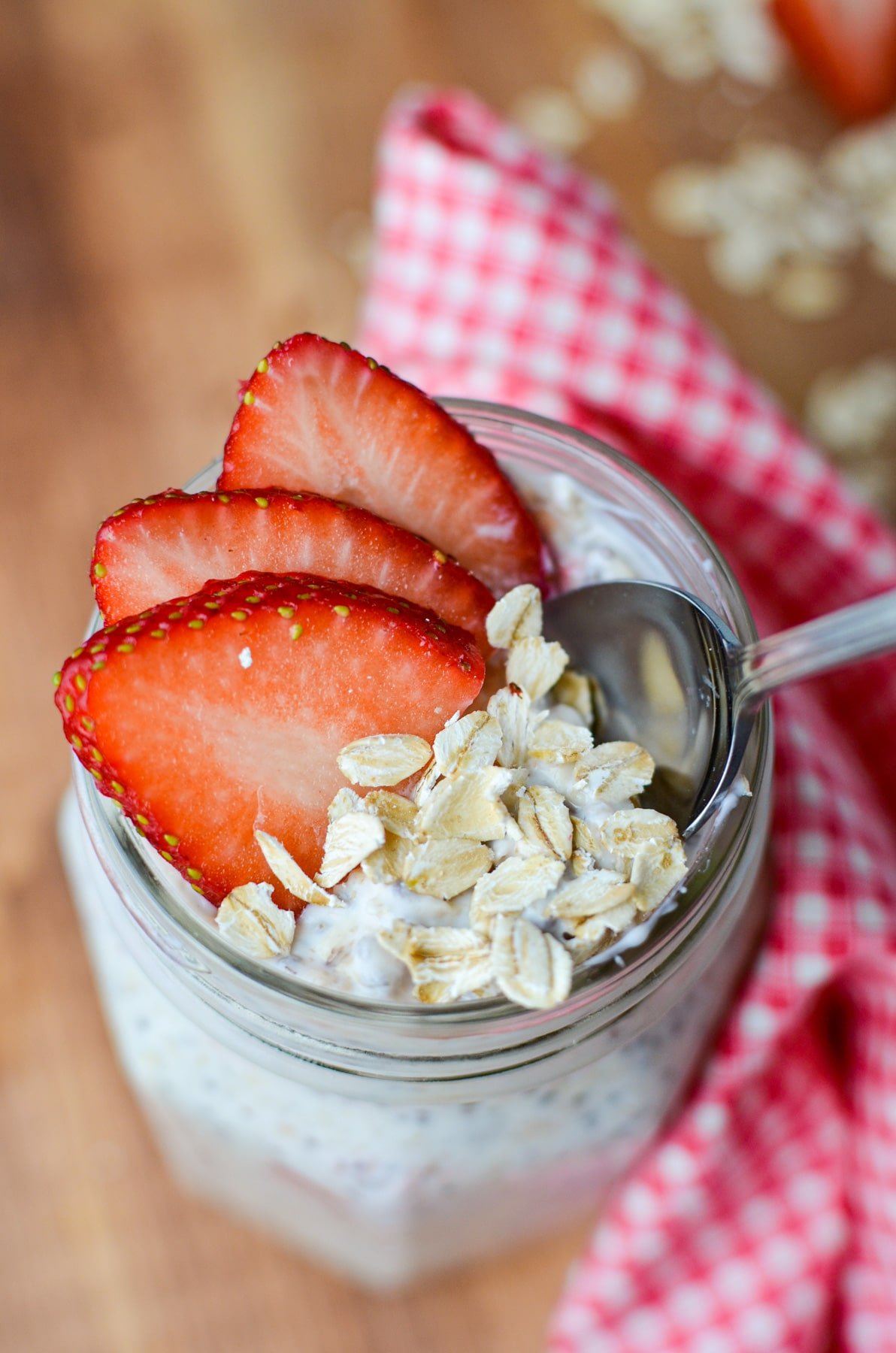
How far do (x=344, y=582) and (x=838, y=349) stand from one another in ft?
2.07

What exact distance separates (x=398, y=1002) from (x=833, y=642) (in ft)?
0.74

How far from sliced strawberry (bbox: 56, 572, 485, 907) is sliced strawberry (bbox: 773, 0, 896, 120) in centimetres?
73

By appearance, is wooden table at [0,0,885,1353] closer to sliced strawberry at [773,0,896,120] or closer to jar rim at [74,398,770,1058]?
sliced strawberry at [773,0,896,120]

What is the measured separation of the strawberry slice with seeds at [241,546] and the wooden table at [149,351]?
40 centimetres

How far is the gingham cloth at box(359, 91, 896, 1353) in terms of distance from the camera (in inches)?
30.9

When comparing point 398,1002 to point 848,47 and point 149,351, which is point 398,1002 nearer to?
point 149,351

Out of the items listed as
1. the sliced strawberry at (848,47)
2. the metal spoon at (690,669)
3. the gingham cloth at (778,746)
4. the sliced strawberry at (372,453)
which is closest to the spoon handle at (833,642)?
the metal spoon at (690,669)

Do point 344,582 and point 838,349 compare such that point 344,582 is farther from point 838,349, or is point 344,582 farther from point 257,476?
point 838,349

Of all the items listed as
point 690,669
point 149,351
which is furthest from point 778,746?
point 149,351

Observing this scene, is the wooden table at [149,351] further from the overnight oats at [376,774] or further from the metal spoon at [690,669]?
the metal spoon at [690,669]

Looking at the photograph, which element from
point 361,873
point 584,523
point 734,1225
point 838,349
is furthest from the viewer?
point 838,349

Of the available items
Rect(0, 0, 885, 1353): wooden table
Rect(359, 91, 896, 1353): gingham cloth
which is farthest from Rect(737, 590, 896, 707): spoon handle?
Rect(0, 0, 885, 1353): wooden table

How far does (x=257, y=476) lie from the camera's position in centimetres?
56

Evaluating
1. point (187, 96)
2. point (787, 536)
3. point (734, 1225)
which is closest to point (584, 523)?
point (787, 536)
